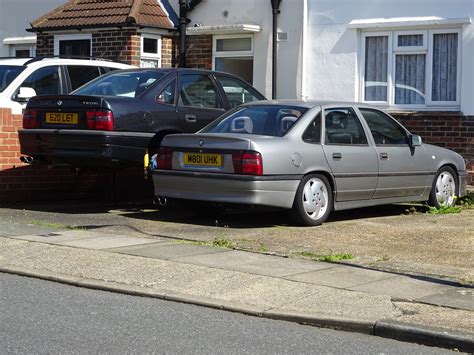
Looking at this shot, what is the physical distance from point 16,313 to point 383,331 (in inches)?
108

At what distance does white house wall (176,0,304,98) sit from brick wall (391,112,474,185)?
7.80 ft

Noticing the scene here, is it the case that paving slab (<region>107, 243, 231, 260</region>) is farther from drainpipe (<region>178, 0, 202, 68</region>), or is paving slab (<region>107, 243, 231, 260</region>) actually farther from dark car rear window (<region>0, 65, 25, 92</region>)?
drainpipe (<region>178, 0, 202, 68</region>)

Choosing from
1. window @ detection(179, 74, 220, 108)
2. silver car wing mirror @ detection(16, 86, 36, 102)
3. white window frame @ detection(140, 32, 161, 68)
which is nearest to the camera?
window @ detection(179, 74, 220, 108)

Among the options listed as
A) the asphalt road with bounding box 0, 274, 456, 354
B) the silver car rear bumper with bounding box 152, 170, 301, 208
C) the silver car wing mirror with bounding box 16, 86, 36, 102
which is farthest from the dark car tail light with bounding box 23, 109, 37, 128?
the asphalt road with bounding box 0, 274, 456, 354

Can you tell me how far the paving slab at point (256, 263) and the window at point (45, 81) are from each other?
5.16 metres

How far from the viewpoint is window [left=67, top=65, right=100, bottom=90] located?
13047 mm

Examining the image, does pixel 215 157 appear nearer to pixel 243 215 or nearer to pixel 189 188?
pixel 189 188

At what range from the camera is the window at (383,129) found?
450 inches

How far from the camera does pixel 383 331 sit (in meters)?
6.29

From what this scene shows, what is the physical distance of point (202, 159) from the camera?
10.3 m

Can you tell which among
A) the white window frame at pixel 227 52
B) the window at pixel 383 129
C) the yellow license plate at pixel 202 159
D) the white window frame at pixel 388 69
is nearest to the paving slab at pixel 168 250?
the yellow license plate at pixel 202 159

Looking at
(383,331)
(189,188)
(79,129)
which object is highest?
(79,129)

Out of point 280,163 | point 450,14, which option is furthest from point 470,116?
point 280,163

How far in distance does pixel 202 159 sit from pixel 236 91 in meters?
2.67
